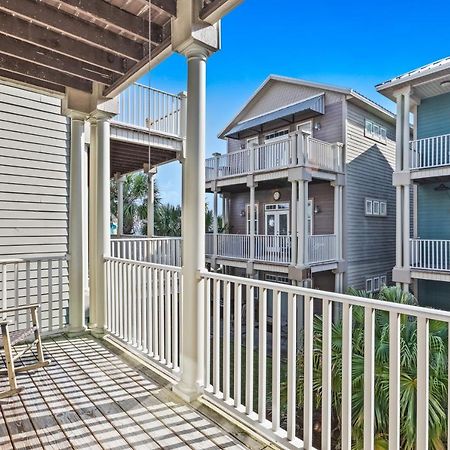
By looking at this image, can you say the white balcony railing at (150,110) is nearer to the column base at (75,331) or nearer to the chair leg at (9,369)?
the column base at (75,331)

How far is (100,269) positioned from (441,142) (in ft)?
26.3

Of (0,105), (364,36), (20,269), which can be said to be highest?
(364,36)

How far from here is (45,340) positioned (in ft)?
12.1

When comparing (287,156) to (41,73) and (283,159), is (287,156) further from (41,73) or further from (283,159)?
(41,73)

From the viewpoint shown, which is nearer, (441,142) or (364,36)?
(441,142)

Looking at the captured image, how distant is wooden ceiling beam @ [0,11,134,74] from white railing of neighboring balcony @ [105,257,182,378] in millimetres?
1878

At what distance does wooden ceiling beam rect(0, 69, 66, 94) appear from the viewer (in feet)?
11.8

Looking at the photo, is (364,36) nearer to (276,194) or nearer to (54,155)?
(276,194)

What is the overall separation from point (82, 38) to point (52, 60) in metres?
0.61

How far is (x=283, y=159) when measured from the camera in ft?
32.8

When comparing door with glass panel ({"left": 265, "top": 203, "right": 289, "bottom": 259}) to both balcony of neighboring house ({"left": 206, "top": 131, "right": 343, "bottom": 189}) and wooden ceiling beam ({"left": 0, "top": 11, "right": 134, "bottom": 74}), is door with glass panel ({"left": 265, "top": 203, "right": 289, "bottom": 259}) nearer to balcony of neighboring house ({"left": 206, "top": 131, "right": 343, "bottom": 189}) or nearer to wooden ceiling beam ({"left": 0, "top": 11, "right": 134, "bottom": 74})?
balcony of neighboring house ({"left": 206, "top": 131, "right": 343, "bottom": 189})

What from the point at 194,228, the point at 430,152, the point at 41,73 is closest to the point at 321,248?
the point at 430,152

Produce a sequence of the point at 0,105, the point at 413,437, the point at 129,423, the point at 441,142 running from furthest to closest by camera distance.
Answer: the point at 441,142 → the point at 0,105 → the point at 413,437 → the point at 129,423

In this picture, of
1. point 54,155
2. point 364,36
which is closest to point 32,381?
point 54,155
